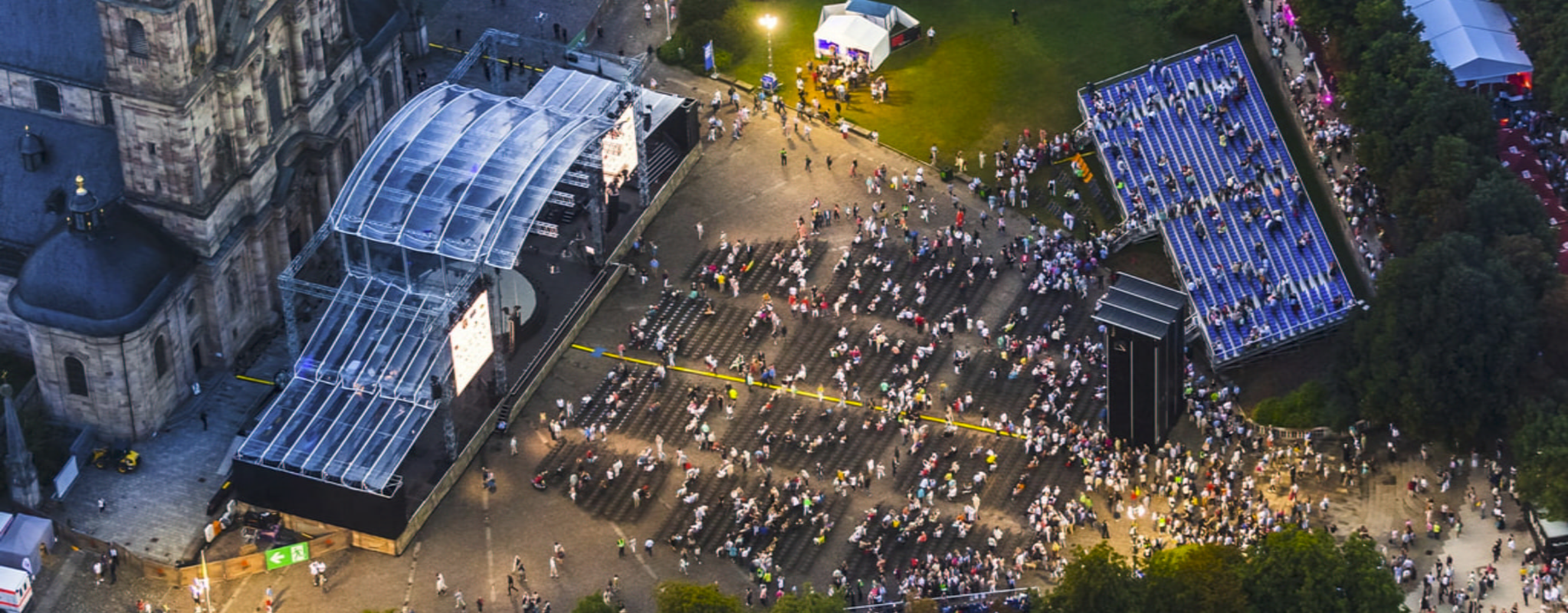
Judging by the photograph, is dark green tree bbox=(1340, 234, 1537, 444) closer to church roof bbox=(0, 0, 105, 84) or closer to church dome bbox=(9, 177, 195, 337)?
church dome bbox=(9, 177, 195, 337)

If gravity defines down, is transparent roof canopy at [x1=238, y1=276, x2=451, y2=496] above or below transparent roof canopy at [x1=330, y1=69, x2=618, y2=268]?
below

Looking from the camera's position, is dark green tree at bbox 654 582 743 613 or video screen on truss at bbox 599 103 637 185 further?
video screen on truss at bbox 599 103 637 185

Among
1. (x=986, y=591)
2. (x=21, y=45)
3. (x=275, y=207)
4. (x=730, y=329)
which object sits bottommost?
(x=986, y=591)

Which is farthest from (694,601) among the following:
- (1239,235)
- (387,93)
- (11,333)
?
(387,93)

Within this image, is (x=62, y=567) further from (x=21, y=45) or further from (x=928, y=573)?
(x=928, y=573)

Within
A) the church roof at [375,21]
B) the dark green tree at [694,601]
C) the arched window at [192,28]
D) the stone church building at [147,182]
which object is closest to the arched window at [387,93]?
the church roof at [375,21]

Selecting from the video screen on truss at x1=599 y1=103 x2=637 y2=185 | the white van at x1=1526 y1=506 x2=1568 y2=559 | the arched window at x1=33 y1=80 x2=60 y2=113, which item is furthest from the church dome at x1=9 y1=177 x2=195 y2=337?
the white van at x1=1526 y1=506 x2=1568 y2=559

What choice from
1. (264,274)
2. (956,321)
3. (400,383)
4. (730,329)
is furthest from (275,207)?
(956,321)

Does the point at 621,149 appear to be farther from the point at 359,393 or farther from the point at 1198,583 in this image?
the point at 1198,583
